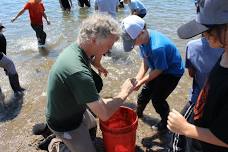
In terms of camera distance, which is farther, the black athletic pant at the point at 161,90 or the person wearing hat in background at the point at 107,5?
the person wearing hat in background at the point at 107,5

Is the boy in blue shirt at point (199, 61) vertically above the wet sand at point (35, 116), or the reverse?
the boy in blue shirt at point (199, 61)

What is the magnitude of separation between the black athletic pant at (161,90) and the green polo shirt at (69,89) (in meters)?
1.18

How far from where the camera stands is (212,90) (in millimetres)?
A: 2260

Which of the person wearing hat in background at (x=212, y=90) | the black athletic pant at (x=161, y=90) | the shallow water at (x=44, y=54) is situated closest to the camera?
the person wearing hat in background at (x=212, y=90)

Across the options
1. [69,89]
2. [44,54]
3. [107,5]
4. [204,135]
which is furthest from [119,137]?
[44,54]

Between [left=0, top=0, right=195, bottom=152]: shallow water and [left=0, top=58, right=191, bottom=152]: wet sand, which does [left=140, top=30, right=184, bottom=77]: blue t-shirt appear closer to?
[left=0, top=58, right=191, bottom=152]: wet sand

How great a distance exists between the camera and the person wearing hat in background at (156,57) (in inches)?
159

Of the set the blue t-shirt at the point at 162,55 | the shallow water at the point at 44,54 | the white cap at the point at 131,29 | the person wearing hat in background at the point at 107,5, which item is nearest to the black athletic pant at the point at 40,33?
the shallow water at the point at 44,54

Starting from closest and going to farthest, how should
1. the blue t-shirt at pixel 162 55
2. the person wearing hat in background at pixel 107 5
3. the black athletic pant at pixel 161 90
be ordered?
the blue t-shirt at pixel 162 55
the black athletic pant at pixel 161 90
the person wearing hat in background at pixel 107 5

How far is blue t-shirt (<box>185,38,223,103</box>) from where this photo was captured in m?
3.32

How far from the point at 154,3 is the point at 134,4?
6.21 metres

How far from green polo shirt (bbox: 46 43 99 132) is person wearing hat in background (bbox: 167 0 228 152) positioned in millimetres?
1114

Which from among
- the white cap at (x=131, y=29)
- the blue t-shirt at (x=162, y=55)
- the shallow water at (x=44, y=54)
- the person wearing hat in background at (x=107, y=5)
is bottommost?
the shallow water at (x=44, y=54)

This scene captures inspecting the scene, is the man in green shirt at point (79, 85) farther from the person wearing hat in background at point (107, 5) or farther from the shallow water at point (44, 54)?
the person wearing hat in background at point (107, 5)
